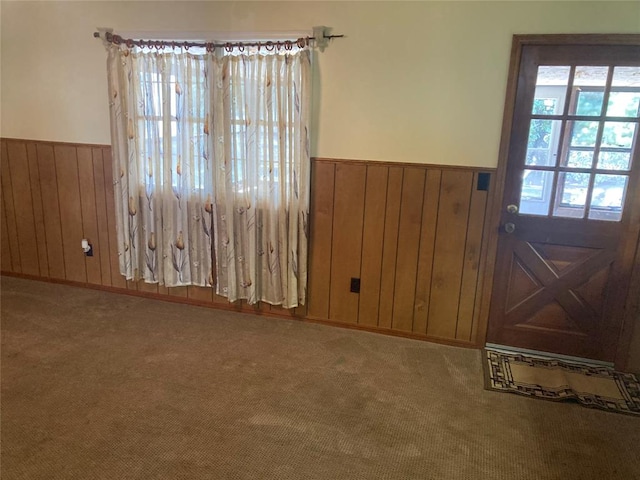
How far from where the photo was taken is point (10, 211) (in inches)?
157

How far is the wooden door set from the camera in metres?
2.66

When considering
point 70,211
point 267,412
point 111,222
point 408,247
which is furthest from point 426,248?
point 70,211

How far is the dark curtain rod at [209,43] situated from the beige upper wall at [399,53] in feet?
0.37

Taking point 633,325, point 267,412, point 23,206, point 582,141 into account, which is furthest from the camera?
point 23,206

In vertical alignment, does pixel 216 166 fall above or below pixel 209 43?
below

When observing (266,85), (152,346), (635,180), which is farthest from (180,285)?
Result: (635,180)

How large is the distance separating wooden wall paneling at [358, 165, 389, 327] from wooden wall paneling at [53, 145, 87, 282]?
2.30 meters

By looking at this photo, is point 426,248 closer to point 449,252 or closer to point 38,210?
point 449,252

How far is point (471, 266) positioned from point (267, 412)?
5.12 feet

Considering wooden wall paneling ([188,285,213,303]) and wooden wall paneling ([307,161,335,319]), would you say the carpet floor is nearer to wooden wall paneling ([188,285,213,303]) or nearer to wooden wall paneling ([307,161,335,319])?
wooden wall paneling ([307,161,335,319])

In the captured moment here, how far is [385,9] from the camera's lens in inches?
112

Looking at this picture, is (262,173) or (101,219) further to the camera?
(101,219)

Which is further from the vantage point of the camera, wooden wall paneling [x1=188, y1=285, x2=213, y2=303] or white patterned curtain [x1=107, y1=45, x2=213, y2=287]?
wooden wall paneling [x1=188, y1=285, x2=213, y2=303]

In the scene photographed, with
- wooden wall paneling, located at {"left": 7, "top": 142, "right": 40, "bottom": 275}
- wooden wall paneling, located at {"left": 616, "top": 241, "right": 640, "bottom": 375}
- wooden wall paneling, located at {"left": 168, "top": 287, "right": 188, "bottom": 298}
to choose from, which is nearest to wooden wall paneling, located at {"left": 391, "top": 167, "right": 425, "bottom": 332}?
wooden wall paneling, located at {"left": 616, "top": 241, "right": 640, "bottom": 375}
